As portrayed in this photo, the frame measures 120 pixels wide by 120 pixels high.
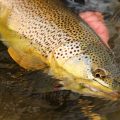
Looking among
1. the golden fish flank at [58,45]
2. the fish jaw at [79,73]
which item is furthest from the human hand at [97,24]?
the fish jaw at [79,73]

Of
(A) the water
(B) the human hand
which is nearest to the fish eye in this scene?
(A) the water

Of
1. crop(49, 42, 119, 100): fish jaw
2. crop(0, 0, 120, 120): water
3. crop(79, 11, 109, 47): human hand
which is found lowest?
crop(0, 0, 120, 120): water

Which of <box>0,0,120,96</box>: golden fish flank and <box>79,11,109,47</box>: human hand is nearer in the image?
<box>0,0,120,96</box>: golden fish flank

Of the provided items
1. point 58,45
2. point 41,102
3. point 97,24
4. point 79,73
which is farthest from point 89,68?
point 97,24

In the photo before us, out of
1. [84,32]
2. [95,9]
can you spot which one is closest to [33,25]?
[84,32]

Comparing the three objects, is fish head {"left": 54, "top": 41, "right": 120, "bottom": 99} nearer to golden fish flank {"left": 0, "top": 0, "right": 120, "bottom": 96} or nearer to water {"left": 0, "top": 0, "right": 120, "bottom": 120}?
golden fish flank {"left": 0, "top": 0, "right": 120, "bottom": 96}

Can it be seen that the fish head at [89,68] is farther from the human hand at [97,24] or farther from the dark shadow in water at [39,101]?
the human hand at [97,24]

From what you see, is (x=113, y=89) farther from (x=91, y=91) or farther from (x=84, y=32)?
(x=84, y=32)

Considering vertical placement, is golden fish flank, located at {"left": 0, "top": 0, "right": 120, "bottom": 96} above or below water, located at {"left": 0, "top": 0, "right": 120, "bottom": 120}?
above
